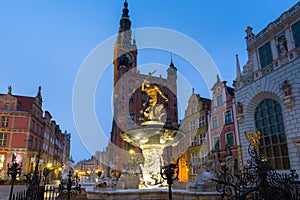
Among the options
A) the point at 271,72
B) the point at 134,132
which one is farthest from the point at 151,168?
the point at 271,72

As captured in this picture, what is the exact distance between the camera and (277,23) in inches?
805

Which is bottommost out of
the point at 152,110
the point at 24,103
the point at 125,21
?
the point at 152,110

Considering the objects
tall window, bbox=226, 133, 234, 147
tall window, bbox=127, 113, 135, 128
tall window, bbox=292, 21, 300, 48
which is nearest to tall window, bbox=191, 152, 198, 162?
tall window, bbox=226, 133, 234, 147

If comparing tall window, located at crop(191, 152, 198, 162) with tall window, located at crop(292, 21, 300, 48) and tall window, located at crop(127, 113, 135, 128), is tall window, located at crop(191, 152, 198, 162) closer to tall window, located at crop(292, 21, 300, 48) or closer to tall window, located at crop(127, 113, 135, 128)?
tall window, located at crop(127, 113, 135, 128)

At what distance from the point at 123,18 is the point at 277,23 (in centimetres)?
5230

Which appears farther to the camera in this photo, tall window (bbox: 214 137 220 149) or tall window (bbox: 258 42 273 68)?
tall window (bbox: 214 137 220 149)

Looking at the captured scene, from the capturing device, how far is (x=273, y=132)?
63.4ft

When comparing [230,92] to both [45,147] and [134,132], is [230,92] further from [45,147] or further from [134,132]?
[45,147]

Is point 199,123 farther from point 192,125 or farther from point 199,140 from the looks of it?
point 199,140

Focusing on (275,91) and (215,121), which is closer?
(275,91)

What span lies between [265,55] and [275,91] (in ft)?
13.3

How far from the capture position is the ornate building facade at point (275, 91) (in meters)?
17.3

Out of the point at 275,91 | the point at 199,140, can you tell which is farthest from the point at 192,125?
the point at 275,91

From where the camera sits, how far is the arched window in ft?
Result: 60.0
